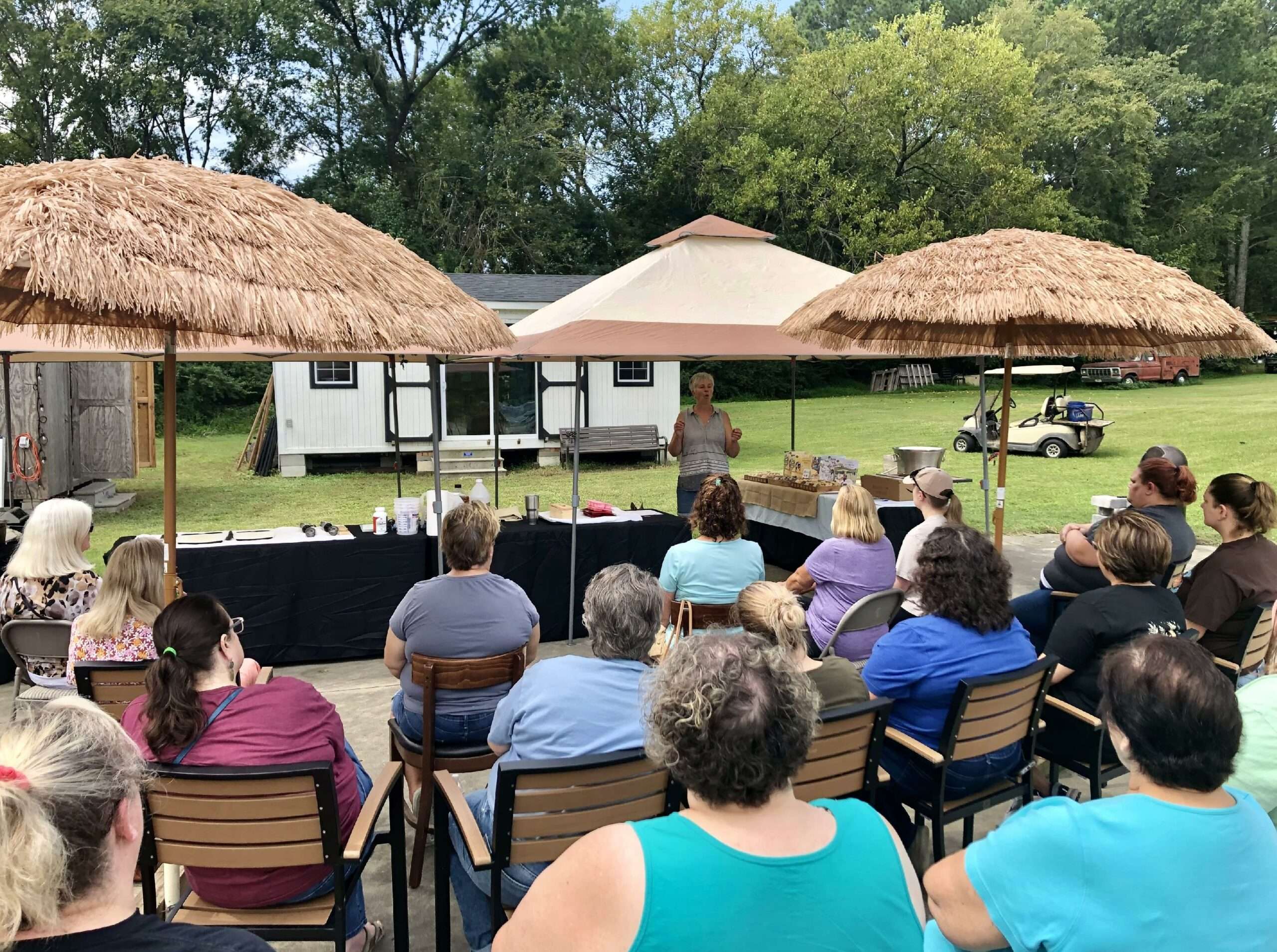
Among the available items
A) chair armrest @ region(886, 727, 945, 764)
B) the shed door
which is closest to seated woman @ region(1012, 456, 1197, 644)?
chair armrest @ region(886, 727, 945, 764)

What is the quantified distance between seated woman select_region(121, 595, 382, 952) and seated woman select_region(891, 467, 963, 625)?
3.15 meters

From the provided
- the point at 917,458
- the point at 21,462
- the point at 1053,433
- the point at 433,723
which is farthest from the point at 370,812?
the point at 1053,433

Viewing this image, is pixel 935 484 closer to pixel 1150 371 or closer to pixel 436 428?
pixel 436 428

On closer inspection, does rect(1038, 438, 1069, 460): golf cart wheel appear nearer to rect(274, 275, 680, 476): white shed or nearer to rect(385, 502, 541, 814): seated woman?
rect(274, 275, 680, 476): white shed

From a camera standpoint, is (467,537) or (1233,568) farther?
(1233,568)

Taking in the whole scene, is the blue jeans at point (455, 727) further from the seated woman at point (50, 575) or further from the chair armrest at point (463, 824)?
the seated woman at point (50, 575)

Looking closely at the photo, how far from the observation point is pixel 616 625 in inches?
99.8

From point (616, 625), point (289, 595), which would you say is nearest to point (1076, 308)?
point (616, 625)

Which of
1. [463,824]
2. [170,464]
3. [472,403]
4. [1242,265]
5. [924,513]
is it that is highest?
[1242,265]

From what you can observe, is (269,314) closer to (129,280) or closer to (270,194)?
(129,280)

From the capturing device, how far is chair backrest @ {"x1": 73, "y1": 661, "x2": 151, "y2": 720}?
2969 millimetres

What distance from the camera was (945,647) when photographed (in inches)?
113

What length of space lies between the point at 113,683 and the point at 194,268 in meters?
1.44

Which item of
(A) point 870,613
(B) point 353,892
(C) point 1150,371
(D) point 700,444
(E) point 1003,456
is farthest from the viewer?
(C) point 1150,371
